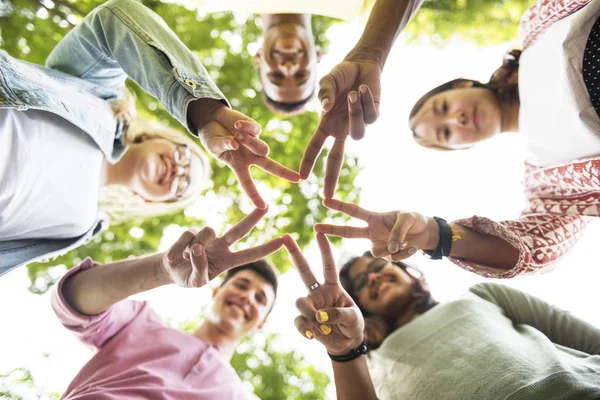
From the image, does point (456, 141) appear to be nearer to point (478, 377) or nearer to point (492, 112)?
point (492, 112)

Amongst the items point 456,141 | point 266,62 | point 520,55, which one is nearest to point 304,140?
point 266,62

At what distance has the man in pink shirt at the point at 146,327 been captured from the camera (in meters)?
1.52

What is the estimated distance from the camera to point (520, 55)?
1924 mm

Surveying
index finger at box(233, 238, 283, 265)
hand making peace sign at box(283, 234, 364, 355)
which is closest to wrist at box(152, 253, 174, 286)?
index finger at box(233, 238, 283, 265)

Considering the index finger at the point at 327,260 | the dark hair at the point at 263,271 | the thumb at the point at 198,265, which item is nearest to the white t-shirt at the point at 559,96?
the index finger at the point at 327,260

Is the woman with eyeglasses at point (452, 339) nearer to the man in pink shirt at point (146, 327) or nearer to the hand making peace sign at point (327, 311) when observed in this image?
the hand making peace sign at point (327, 311)

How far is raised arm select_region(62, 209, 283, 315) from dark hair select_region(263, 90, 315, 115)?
1286 millimetres

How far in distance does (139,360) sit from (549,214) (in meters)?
1.99

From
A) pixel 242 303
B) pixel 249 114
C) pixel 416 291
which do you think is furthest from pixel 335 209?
pixel 249 114

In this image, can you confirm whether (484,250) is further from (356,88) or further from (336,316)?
(356,88)

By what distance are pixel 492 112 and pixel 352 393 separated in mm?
1552

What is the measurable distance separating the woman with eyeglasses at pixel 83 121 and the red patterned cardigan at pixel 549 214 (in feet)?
2.88

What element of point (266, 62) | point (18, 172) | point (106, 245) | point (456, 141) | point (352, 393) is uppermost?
point (266, 62)

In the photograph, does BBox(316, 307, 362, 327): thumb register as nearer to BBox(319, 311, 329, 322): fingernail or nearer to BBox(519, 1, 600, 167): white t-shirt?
BBox(319, 311, 329, 322): fingernail
